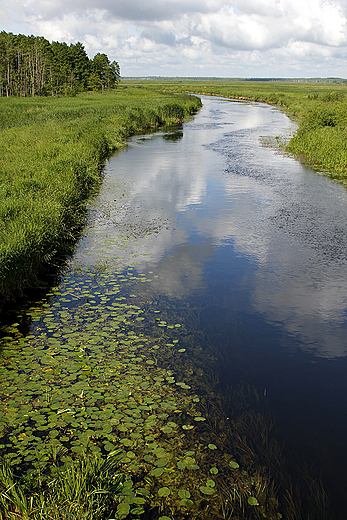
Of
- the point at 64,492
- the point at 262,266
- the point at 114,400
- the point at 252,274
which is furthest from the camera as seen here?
the point at 262,266

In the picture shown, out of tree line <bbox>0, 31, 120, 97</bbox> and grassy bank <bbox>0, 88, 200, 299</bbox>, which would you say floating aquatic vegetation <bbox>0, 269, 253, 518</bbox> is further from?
tree line <bbox>0, 31, 120, 97</bbox>

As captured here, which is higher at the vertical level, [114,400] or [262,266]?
[262,266]

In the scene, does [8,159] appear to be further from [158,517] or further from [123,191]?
[158,517]

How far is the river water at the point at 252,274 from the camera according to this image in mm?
5262

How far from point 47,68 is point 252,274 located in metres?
89.7

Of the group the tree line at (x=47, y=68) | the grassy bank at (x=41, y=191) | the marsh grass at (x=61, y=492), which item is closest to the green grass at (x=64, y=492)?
the marsh grass at (x=61, y=492)

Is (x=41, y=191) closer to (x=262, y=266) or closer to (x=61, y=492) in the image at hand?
(x=262, y=266)

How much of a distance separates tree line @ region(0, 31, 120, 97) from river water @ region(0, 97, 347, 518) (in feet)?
208

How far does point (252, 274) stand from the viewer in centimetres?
877

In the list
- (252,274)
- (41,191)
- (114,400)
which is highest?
(41,191)

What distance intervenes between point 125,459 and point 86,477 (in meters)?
0.72

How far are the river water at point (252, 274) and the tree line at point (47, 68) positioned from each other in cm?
6341

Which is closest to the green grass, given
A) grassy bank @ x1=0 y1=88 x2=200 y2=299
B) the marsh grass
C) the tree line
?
the marsh grass

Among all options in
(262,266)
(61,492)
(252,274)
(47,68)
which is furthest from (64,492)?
(47,68)
